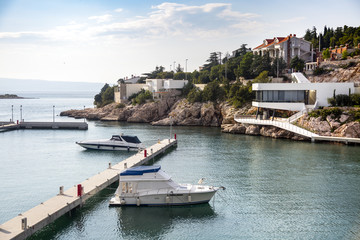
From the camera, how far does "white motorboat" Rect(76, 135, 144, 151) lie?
49.9 m

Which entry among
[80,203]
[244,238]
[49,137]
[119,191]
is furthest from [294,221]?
[49,137]

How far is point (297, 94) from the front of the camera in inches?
2368

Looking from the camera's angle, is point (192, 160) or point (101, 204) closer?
point (101, 204)

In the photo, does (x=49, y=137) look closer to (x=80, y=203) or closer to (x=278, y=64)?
(x=80, y=203)

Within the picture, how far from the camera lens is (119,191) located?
90.1ft

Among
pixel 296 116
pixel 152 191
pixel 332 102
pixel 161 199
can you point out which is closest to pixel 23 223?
pixel 152 191

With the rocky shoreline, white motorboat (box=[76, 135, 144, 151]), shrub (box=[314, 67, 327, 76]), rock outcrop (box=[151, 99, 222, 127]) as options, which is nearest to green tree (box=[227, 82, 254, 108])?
the rocky shoreline

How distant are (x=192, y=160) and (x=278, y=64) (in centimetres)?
4507

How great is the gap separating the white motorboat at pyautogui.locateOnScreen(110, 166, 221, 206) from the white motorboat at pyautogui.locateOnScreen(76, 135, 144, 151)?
2190 cm

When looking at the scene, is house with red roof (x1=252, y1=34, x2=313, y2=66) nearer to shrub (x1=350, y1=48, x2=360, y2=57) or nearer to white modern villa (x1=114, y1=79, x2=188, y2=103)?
shrub (x1=350, y1=48, x2=360, y2=57)

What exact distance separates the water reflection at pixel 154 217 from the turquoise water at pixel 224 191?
63 millimetres

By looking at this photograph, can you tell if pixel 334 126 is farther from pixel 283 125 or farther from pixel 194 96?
pixel 194 96

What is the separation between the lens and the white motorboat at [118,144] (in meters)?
49.9

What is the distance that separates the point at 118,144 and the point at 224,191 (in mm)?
23187
